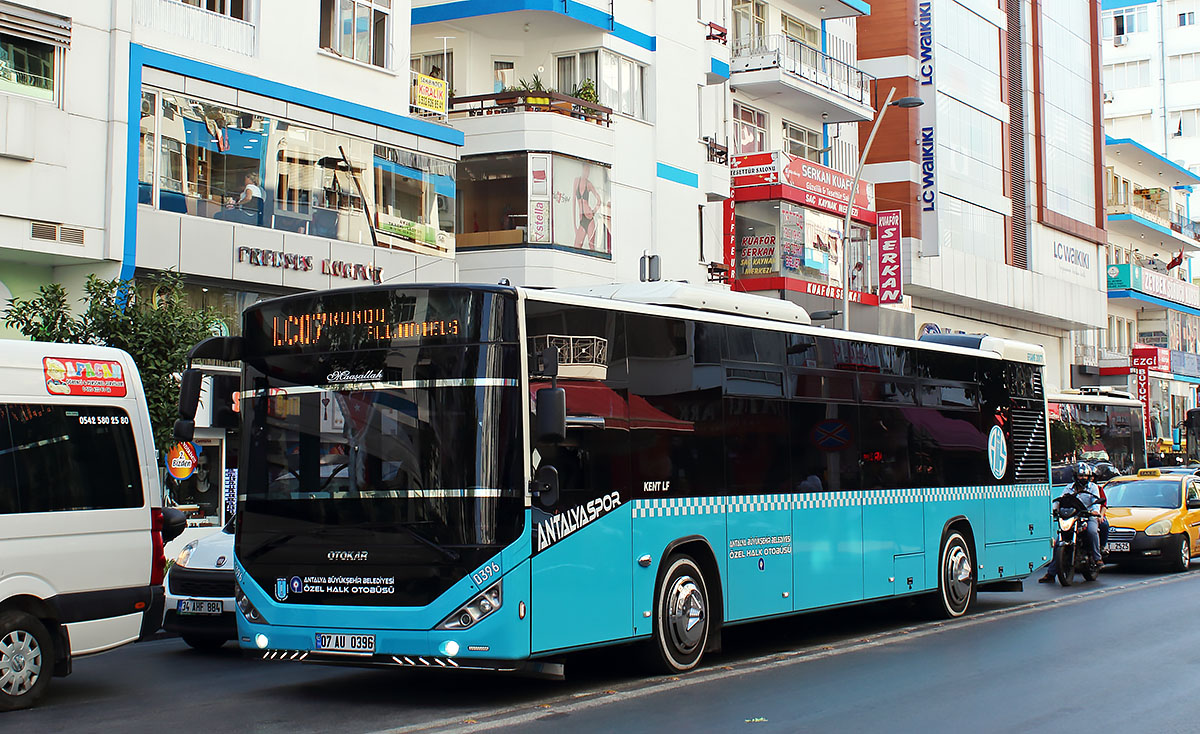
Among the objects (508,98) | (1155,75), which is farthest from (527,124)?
(1155,75)

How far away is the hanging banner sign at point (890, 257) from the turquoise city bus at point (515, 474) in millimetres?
30037

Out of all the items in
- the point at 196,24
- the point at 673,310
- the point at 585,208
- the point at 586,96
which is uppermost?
the point at 586,96

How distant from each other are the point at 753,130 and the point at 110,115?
22.7 m

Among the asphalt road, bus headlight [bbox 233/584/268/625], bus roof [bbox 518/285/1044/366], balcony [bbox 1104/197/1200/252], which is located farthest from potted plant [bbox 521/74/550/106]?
balcony [bbox 1104/197/1200/252]

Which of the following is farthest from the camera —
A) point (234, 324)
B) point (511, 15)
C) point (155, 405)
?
point (511, 15)

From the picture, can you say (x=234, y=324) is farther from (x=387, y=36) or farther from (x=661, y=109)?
(x=661, y=109)

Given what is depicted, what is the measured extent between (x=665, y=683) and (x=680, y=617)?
71cm

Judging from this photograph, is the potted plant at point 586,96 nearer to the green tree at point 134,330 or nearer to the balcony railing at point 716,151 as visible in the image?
the balcony railing at point 716,151

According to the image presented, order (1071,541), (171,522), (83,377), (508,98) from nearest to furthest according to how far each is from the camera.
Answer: (83,377)
(171,522)
(1071,541)
(508,98)

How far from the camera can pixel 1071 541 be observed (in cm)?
2030

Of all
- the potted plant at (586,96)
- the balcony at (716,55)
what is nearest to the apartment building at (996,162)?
the balcony at (716,55)

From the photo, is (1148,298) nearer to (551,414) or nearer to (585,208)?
(585,208)

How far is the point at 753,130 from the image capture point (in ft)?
134

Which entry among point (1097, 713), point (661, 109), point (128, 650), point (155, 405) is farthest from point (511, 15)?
point (1097, 713)
